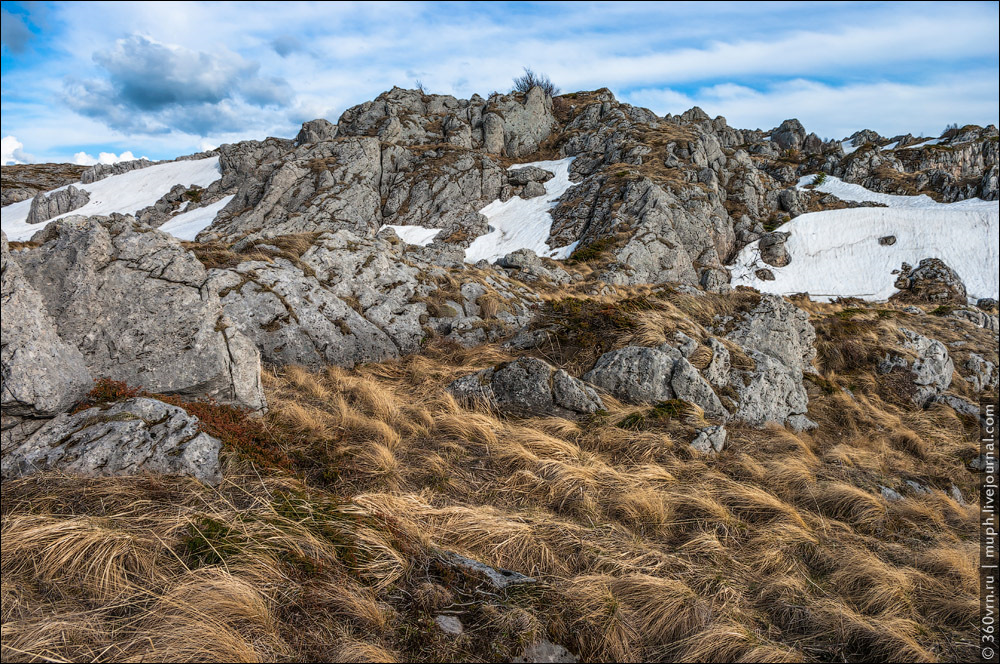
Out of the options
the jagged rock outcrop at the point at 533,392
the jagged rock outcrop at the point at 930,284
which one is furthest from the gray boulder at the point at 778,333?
the jagged rock outcrop at the point at 930,284

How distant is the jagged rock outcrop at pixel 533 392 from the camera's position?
8555 mm

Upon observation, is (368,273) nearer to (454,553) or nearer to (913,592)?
(454,553)

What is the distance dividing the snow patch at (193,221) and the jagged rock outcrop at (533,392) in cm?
5681

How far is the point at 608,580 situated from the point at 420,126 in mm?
71547

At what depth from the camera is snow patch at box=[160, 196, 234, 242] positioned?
53750 mm

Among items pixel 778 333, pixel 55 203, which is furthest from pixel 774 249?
pixel 55 203

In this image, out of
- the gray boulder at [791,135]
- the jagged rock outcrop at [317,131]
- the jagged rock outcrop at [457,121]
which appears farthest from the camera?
the gray boulder at [791,135]

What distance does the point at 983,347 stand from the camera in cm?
1850

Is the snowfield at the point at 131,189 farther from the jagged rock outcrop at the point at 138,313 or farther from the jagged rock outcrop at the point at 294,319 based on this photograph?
the jagged rock outcrop at the point at 138,313

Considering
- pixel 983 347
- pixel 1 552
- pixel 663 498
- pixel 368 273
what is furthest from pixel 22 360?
pixel 983 347

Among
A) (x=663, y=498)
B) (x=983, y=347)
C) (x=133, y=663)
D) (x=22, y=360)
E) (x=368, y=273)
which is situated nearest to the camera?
(x=133, y=663)

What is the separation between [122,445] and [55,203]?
8906 centimetres

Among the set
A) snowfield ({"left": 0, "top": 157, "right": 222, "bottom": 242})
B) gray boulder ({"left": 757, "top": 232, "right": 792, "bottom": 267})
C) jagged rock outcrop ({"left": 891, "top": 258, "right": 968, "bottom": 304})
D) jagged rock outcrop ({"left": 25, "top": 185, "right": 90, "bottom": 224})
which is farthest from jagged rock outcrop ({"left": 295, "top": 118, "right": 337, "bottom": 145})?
jagged rock outcrop ({"left": 891, "top": 258, "right": 968, "bottom": 304})

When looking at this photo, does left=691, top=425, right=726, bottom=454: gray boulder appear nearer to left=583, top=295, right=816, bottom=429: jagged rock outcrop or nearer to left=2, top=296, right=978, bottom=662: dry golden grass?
left=2, top=296, right=978, bottom=662: dry golden grass
